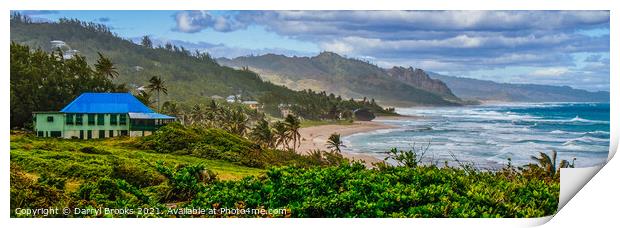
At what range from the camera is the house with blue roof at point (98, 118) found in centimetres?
1267

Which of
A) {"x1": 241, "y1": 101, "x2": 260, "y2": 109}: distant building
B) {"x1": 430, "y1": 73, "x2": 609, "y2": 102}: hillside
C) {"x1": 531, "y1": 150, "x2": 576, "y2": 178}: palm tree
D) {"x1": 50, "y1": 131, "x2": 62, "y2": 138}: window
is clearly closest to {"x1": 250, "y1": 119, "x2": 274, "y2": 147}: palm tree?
{"x1": 241, "y1": 101, "x2": 260, "y2": 109}: distant building

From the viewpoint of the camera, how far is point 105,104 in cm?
1273

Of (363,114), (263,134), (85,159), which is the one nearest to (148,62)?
(85,159)

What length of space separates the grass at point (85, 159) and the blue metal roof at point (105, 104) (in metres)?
0.33

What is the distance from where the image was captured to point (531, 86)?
1316 centimetres

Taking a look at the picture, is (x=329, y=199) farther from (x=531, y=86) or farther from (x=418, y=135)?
(x=531, y=86)

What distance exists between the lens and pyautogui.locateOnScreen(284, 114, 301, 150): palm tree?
42.5 feet

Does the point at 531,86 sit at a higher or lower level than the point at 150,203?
higher

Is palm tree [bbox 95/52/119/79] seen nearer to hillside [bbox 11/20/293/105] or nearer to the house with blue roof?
hillside [bbox 11/20/293/105]

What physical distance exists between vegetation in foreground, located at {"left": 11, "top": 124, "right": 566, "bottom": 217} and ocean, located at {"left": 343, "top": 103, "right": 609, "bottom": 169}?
0.50 feet

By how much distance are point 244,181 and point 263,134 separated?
793 mm

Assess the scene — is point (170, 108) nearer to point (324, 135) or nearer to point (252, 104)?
point (252, 104)
